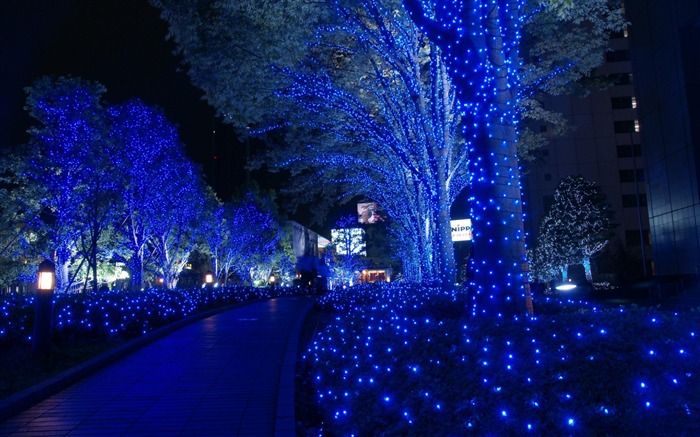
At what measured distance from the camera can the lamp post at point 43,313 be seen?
363 inches

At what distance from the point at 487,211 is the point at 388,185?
17.9m

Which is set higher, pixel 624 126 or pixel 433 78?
pixel 624 126

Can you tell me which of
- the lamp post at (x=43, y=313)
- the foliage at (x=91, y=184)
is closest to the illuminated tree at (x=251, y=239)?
the foliage at (x=91, y=184)

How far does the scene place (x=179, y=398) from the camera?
24.1ft

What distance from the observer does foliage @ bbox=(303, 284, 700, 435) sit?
4102 mm

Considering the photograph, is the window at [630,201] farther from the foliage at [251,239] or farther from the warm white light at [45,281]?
the warm white light at [45,281]

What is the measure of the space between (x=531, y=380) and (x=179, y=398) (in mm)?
4563

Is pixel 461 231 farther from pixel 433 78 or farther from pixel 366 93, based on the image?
pixel 433 78

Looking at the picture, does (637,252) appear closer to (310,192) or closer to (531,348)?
(310,192)

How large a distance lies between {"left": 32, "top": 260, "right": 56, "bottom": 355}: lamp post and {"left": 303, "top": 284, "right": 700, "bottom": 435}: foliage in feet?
16.9

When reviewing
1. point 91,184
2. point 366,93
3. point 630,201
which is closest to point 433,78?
point 366,93

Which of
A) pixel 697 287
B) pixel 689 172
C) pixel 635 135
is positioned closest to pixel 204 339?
pixel 697 287

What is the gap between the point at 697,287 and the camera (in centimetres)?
2519

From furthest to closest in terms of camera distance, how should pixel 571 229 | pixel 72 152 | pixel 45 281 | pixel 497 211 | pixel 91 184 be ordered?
1. pixel 571 229
2. pixel 72 152
3. pixel 91 184
4. pixel 45 281
5. pixel 497 211
